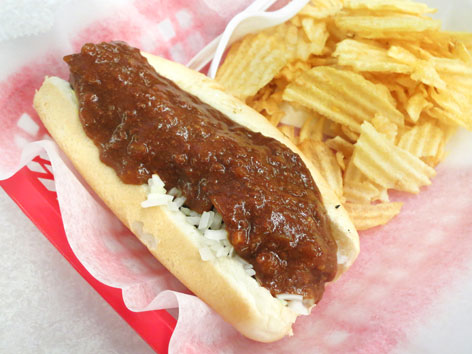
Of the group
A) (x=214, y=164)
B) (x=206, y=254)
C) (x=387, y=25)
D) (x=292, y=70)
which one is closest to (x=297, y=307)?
(x=206, y=254)

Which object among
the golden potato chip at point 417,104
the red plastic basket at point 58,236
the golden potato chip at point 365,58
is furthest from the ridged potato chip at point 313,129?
the red plastic basket at point 58,236

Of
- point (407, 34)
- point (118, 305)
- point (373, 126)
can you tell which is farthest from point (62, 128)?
point (407, 34)

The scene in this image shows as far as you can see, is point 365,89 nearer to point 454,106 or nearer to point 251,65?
point 454,106

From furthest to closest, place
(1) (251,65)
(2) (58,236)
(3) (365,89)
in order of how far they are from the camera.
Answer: (1) (251,65) → (3) (365,89) → (2) (58,236)

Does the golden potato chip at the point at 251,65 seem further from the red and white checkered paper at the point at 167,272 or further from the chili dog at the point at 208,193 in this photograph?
the chili dog at the point at 208,193

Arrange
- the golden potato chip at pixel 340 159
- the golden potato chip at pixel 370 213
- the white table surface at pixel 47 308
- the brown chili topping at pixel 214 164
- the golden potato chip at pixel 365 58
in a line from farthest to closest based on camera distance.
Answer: the golden potato chip at pixel 340 159 < the golden potato chip at pixel 365 58 < the golden potato chip at pixel 370 213 < the white table surface at pixel 47 308 < the brown chili topping at pixel 214 164
